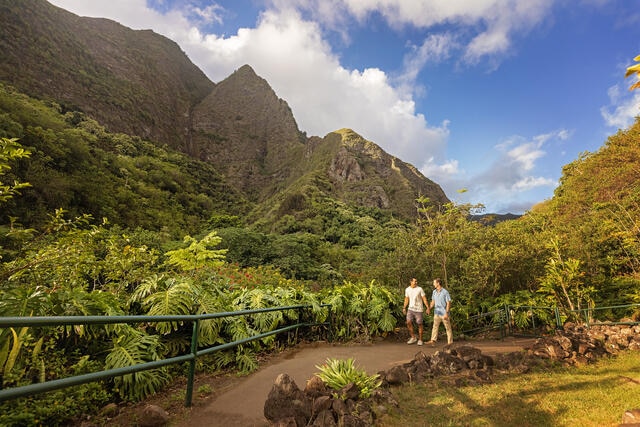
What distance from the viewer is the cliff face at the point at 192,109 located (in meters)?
53.2

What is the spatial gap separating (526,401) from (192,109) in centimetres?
11377

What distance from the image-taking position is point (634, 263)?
39.9 feet

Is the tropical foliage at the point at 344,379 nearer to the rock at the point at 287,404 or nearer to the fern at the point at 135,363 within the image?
the rock at the point at 287,404

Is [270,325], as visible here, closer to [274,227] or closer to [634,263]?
[634,263]

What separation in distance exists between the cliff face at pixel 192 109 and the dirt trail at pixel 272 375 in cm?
4752

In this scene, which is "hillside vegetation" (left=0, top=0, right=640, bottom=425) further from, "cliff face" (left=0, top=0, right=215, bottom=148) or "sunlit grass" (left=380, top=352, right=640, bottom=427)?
"sunlit grass" (left=380, top=352, right=640, bottom=427)

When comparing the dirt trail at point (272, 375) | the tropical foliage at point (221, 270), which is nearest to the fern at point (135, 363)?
the tropical foliage at point (221, 270)

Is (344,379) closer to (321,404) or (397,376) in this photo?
(321,404)

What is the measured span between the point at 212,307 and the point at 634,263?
15862 millimetres

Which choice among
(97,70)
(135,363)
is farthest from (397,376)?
(97,70)

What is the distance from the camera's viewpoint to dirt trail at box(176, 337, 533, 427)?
10.4 ft

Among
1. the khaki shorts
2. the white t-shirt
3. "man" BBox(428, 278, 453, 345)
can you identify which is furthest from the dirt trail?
the white t-shirt

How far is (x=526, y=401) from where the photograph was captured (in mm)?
3699

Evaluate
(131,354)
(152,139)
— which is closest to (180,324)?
(131,354)
